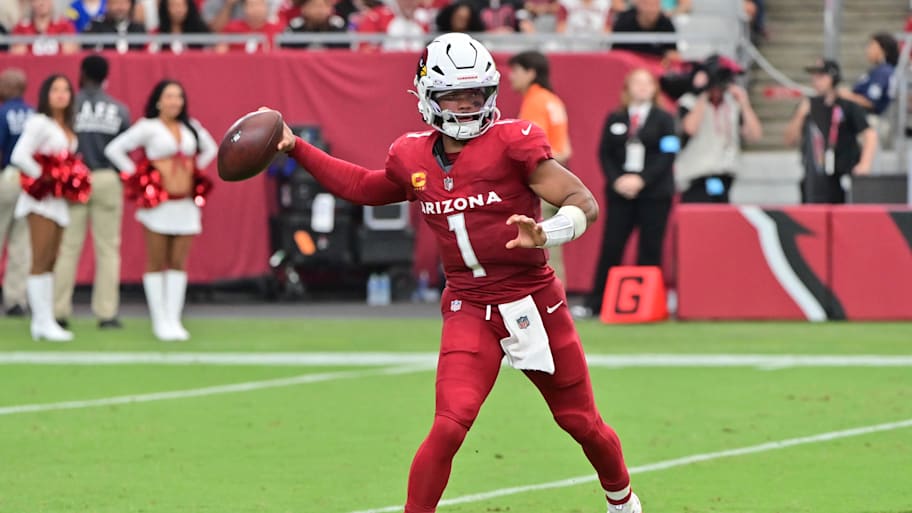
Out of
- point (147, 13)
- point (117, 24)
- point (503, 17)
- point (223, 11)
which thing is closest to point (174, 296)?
point (117, 24)

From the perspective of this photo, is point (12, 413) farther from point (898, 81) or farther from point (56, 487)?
point (898, 81)

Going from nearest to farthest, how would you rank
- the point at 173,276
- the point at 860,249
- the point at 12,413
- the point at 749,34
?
1. the point at 12,413
2. the point at 173,276
3. the point at 860,249
4. the point at 749,34

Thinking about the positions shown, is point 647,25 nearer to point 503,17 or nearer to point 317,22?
point 503,17

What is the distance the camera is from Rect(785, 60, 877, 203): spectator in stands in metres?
15.9

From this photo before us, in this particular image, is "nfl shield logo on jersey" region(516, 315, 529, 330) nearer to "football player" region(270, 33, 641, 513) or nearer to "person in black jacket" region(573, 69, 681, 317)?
"football player" region(270, 33, 641, 513)

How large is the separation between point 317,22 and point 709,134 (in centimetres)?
431

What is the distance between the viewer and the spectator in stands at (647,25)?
17.3 metres

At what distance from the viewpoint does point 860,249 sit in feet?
48.7

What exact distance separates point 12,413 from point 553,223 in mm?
5281

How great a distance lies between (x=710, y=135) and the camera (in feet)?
52.7

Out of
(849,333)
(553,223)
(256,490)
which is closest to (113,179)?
(849,333)

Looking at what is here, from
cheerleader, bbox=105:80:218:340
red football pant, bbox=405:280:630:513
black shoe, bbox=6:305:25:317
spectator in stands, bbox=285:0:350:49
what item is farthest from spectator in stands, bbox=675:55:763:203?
red football pant, bbox=405:280:630:513

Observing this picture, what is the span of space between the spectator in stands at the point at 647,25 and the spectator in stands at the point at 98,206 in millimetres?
5446

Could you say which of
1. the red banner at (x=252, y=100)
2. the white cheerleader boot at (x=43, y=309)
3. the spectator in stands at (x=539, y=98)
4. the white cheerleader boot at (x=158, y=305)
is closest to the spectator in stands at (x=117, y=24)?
the red banner at (x=252, y=100)
